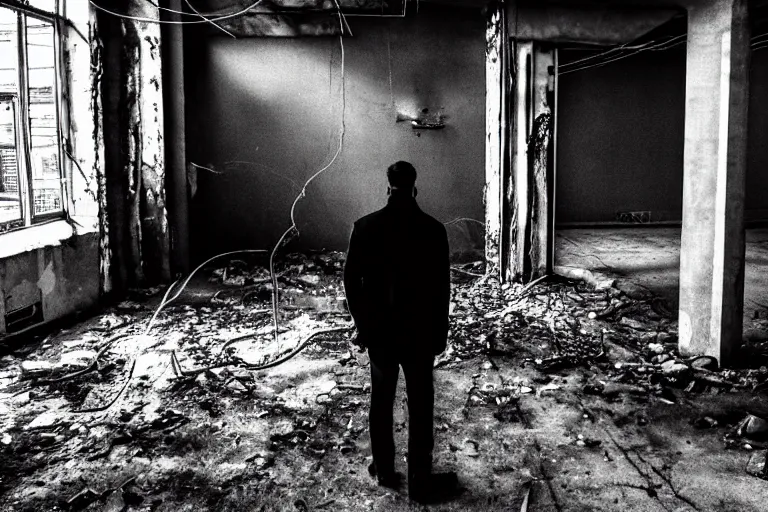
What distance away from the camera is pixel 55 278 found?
6.72m

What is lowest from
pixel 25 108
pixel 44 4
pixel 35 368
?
pixel 35 368

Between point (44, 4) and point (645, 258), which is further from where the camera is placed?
point (645, 258)

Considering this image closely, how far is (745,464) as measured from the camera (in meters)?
3.88

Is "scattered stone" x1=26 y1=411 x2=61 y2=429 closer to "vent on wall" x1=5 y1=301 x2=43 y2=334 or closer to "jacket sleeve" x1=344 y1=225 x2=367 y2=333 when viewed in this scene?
"vent on wall" x1=5 y1=301 x2=43 y2=334

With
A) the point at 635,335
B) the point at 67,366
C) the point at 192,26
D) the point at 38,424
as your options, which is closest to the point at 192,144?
the point at 192,26

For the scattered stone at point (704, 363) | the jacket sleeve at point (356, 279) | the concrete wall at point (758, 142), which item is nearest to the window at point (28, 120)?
the jacket sleeve at point (356, 279)

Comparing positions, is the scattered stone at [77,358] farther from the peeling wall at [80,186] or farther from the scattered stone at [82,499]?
the scattered stone at [82,499]

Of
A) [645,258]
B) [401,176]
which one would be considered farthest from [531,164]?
[401,176]

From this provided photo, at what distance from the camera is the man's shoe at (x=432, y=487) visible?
353cm

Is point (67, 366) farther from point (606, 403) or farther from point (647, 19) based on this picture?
point (647, 19)

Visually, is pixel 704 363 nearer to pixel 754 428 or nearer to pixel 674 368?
pixel 674 368

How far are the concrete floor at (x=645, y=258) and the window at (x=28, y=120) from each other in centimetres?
663

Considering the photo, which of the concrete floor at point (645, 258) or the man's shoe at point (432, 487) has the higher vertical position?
the concrete floor at point (645, 258)

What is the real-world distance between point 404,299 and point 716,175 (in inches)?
129
